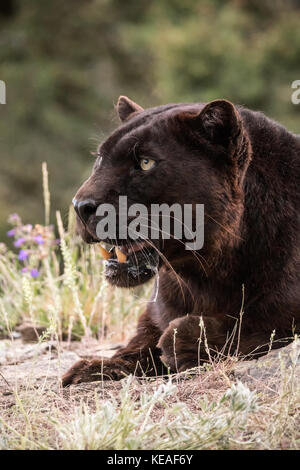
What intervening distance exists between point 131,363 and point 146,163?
1.08 m

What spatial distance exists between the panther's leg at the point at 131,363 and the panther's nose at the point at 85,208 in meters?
0.75

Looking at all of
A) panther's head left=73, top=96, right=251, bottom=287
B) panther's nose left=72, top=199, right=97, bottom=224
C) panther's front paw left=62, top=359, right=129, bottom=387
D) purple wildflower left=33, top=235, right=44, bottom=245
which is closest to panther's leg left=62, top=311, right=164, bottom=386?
panther's front paw left=62, top=359, right=129, bottom=387

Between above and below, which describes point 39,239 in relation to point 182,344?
above

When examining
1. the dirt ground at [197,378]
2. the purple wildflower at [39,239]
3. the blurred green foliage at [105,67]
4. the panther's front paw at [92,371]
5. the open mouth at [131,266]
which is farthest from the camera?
the blurred green foliage at [105,67]

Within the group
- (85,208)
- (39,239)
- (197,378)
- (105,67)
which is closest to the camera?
(85,208)

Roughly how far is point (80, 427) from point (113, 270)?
3.36 feet

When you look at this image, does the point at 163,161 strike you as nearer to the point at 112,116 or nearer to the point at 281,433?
the point at 112,116

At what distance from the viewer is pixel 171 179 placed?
10.1 ft

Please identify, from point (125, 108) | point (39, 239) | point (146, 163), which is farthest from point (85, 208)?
point (39, 239)

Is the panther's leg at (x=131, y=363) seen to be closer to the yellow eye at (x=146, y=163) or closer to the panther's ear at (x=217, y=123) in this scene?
the yellow eye at (x=146, y=163)

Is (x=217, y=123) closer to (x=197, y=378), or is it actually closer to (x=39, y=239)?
(x=197, y=378)

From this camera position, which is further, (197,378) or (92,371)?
(92,371)

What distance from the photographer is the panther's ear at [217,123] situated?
3.05 m

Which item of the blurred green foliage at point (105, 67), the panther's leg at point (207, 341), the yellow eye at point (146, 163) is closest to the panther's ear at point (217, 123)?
the yellow eye at point (146, 163)
